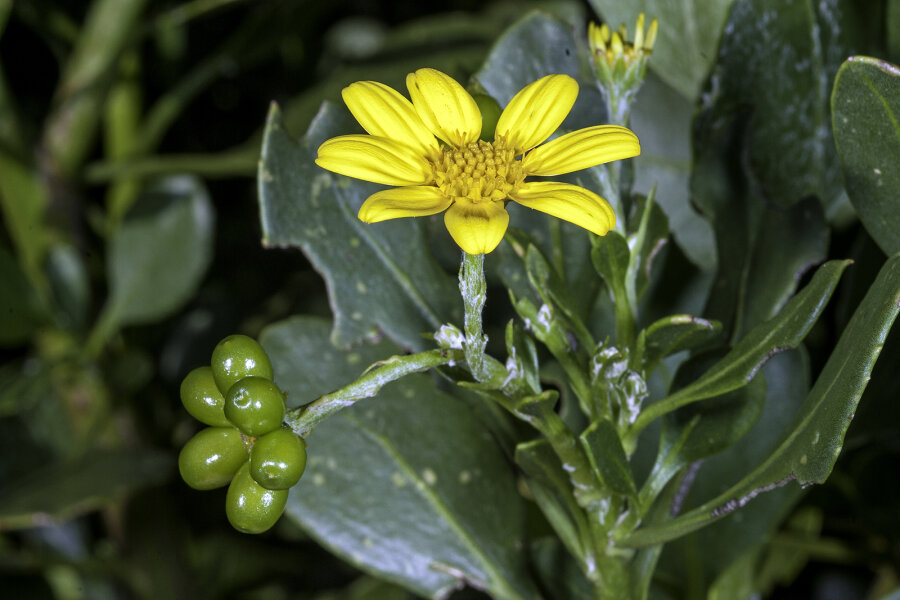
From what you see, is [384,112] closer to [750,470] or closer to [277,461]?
[277,461]

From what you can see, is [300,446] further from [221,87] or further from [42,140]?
[221,87]

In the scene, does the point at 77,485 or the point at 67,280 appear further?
the point at 67,280

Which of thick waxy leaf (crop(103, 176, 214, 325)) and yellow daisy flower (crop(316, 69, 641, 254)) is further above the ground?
yellow daisy flower (crop(316, 69, 641, 254))

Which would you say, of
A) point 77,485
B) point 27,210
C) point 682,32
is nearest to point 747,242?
point 682,32

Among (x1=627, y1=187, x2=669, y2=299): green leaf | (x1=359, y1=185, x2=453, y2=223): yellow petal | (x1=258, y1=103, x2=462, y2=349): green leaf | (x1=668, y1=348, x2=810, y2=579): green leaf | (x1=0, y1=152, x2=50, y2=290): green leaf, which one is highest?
(x1=359, y1=185, x2=453, y2=223): yellow petal

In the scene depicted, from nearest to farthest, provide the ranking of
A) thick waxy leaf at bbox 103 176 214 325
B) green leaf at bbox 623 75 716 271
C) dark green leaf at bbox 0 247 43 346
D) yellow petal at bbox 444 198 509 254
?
yellow petal at bbox 444 198 509 254 → green leaf at bbox 623 75 716 271 → dark green leaf at bbox 0 247 43 346 → thick waxy leaf at bbox 103 176 214 325

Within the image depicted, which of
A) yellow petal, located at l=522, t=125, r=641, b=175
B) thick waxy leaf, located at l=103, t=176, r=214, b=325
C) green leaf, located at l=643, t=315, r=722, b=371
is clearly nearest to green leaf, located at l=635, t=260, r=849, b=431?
green leaf, located at l=643, t=315, r=722, b=371

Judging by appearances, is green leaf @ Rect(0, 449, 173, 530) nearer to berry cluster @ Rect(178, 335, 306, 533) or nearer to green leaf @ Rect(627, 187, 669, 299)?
berry cluster @ Rect(178, 335, 306, 533)
